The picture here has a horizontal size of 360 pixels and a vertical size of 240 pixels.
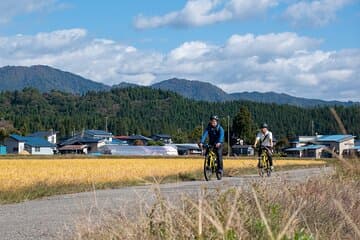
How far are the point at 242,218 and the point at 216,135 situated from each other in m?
13.8

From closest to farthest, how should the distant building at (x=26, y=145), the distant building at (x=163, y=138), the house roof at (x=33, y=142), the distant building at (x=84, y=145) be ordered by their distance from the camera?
the distant building at (x=26, y=145) → the house roof at (x=33, y=142) → the distant building at (x=84, y=145) → the distant building at (x=163, y=138)

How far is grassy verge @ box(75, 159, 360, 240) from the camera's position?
4.49 meters

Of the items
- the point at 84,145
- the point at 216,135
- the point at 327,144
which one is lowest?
the point at 327,144

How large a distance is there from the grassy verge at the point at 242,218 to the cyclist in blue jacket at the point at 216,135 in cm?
1018

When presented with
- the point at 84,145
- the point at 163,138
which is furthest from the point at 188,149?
the point at 163,138

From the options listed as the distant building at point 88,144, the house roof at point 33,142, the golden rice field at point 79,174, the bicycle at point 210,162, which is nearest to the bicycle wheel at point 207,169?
the bicycle at point 210,162

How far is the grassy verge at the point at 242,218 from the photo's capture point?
14.7 feet

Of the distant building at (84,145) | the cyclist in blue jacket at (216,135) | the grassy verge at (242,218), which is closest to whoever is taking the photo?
the grassy verge at (242,218)

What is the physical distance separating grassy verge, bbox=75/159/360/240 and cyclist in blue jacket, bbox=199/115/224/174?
33.4ft

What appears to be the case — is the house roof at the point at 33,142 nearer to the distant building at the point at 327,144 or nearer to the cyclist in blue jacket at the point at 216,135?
the cyclist in blue jacket at the point at 216,135

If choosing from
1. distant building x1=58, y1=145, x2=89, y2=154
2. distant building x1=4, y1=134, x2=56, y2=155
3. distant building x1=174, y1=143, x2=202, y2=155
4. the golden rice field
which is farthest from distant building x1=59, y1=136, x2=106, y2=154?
the golden rice field

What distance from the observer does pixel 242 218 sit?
17.3 ft

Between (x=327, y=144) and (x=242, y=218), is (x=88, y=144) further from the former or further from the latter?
(x=242, y=218)

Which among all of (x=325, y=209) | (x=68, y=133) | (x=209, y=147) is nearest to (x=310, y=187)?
(x=325, y=209)
